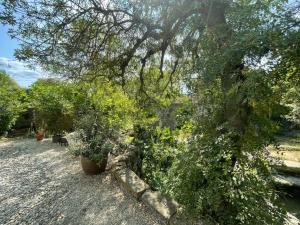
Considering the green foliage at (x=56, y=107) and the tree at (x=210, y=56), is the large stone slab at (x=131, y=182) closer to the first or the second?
the tree at (x=210, y=56)

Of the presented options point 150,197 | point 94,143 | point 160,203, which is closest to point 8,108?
point 94,143

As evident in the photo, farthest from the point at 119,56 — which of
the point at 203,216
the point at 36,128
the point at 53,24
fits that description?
the point at 36,128

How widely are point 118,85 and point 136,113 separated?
0.84 m

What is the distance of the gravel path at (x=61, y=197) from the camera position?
327 centimetres

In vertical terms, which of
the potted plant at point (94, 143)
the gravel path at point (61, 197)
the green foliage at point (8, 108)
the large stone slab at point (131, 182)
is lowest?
the gravel path at point (61, 197)

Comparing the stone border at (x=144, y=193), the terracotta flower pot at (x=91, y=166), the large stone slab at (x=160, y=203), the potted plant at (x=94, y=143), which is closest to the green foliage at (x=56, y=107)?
the potted plant at (x=94, y=143)

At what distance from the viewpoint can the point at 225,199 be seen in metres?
2.62

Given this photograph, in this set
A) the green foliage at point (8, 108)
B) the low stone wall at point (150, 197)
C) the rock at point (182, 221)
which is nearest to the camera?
the rock at point (182, 221)

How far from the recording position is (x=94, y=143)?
463cm

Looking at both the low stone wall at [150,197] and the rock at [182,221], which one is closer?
the rock at [182,221]

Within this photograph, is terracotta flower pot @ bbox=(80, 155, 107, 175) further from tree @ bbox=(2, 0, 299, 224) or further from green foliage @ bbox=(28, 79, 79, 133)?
green foliage @ bbox=(28, 79, 79, 133)

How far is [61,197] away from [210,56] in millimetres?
3141

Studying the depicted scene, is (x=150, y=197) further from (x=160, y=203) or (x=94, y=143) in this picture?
(x=94, y=143)

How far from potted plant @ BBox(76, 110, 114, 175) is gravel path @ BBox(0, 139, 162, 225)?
21cm
